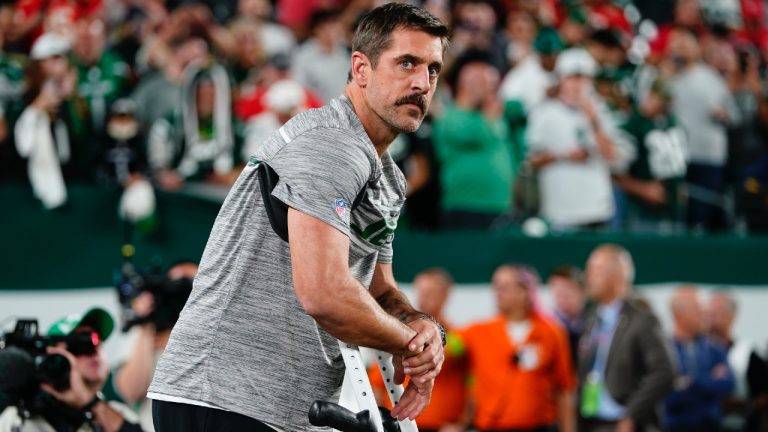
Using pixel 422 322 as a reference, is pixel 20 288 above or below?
below

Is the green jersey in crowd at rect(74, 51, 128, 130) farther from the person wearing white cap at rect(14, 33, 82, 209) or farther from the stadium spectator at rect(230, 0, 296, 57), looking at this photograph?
the stadium spectator at rect(230, 0, 296, 57)

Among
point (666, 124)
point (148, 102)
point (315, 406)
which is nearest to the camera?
point (315, 406)

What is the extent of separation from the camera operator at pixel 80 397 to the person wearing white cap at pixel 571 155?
6.19 meters

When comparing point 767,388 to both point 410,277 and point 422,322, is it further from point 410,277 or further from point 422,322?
point 422,322

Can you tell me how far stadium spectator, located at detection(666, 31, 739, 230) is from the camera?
486 inches

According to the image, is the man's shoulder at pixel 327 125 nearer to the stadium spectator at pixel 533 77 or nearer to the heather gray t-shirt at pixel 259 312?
the heather gray t-shirt at pixel 259 312

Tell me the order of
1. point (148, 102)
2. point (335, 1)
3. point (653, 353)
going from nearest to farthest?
point (653, 353), point (148, 102), point (335, 1)

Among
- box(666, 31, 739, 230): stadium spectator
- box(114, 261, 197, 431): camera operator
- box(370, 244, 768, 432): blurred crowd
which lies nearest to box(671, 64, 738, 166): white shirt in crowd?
box(666, 31, 739, 230): stadium spectator

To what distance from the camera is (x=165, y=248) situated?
9312mm

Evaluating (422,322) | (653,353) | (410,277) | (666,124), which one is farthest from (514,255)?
(422,322)

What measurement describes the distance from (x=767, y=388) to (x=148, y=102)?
209 inches

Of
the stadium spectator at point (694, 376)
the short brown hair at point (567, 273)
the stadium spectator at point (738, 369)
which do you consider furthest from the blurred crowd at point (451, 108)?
the stadium spectator at point (738, 369)

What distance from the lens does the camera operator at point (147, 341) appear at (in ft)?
19.6

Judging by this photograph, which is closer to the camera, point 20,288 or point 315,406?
point 315,406
